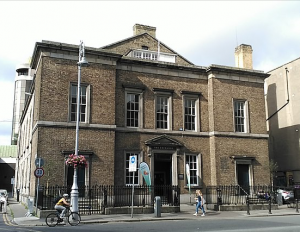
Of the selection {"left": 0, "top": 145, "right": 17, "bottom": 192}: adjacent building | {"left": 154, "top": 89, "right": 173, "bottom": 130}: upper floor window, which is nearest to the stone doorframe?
{"left": 154, "top": 89, "right": 173, "bottom": 130}: upper floor window

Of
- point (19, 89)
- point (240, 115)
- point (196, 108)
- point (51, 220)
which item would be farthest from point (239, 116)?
point (19, 89)

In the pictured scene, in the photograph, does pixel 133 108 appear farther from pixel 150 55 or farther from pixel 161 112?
pixel 150 55

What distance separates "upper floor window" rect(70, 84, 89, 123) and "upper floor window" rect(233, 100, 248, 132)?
37.8 feet

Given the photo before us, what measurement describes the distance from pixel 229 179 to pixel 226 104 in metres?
5.62

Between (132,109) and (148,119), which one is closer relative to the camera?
(132,109)

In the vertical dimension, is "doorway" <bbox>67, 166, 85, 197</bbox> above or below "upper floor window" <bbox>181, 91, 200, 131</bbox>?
below

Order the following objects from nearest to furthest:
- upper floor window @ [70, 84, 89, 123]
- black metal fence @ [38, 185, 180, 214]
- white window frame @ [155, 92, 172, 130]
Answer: black metal fence @ [38, 185, 180, 214]
upper floor window @ [70, 84, 89, 123]
white window frame @ [155, 92, 172, 130]

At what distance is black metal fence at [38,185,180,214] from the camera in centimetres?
1920

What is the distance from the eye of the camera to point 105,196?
19625 mm

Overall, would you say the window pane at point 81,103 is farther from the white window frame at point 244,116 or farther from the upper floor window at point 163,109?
the white window frame at point 244,116

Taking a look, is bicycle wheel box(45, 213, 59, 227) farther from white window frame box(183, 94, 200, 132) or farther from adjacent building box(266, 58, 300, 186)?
adjacent building box(266, 58, 300, 186)

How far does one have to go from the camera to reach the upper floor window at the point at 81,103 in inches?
882

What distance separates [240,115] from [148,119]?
Answer: 763 cm

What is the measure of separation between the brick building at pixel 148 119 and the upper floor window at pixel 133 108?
0.07m
